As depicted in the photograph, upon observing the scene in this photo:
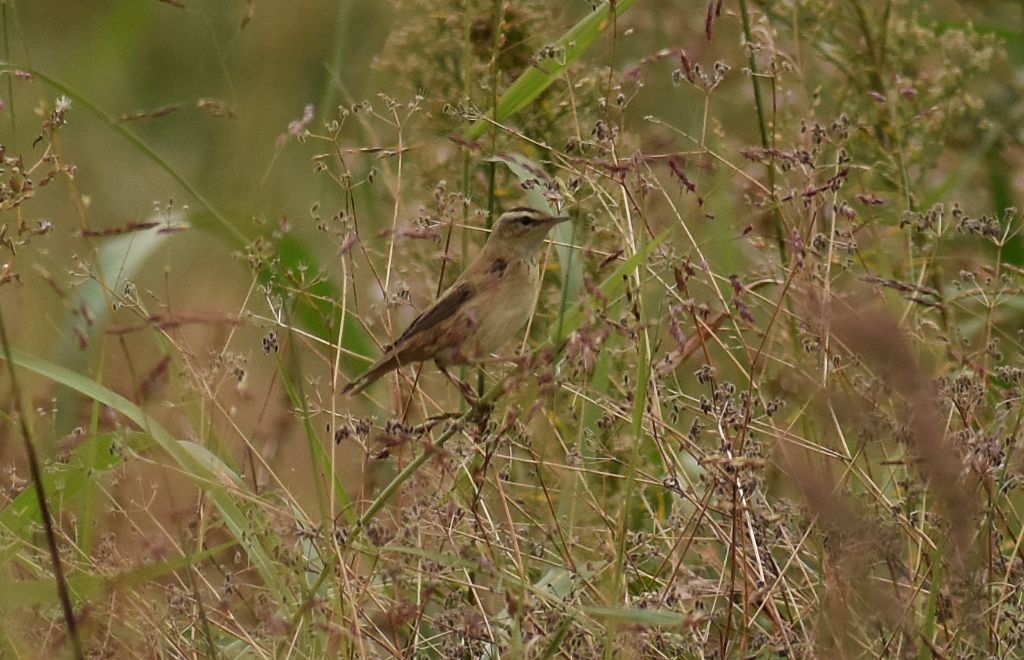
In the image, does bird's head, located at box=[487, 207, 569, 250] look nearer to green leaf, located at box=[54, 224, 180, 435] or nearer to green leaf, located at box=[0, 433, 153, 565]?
green leaf, located at box=[54, 224, 180, 435]

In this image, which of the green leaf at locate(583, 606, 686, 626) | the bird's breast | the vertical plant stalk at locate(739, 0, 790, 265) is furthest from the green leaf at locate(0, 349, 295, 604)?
the vertical plant stalk at locate(739, 0, 790, 265)

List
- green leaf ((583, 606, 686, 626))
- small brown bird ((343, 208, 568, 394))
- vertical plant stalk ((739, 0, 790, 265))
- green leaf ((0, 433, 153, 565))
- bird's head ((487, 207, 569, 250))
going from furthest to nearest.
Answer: bird's head ((487, 207, 569, 250))
small brown bird ((343, 208, 568, 394))
vertical plant stalk ((739, 0, 790, 265))
green leaf ((0, 433, 153, 565))
green leaf ((583, 606, 686, 626))

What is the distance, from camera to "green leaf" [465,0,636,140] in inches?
135

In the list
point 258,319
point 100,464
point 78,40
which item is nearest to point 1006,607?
point 258,319

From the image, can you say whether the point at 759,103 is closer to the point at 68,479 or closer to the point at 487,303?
the point at 487,303

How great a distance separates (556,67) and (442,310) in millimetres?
760

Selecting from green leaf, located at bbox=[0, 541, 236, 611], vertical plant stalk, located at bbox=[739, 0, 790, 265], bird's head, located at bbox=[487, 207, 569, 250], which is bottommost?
bird's head, located at bbox=[487, 207, 569, 250]

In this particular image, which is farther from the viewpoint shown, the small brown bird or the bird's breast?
the bird's breast

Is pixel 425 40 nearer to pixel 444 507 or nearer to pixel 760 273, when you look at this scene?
pixel 760 273

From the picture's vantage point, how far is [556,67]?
380cm

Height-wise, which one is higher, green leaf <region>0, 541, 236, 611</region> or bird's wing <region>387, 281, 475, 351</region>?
green leaf <region>0, 541, 236, 611</region>

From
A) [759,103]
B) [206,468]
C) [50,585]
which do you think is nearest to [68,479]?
[206,468]

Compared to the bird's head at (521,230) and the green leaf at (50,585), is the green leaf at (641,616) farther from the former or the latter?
the bird's head at (521,230)

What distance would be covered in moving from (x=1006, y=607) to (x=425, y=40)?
3135mm
